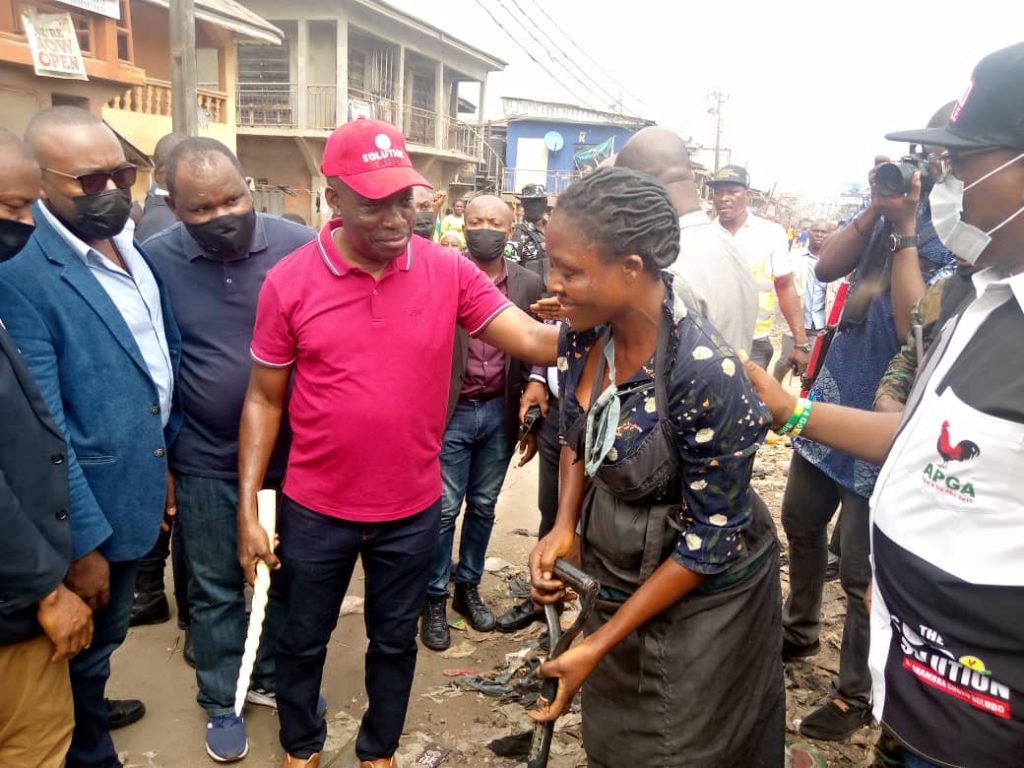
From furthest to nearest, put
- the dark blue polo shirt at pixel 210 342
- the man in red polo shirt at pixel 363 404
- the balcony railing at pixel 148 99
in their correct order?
the balcony railing at pixel 148 99 → the dark blue polo shirt at pixel 210 342 → the man in red polo shirt at pixel 363 404

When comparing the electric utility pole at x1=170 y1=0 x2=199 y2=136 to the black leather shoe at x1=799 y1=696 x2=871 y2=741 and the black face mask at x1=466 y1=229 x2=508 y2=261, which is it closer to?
the black face mask at x1=466 y1=229 x2=508 y2=261

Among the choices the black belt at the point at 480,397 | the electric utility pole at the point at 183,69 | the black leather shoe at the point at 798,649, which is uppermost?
the electric utility pole at the point at 183,69

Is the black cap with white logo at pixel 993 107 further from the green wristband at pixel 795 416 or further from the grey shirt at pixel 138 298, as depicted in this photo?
the grey shirt at pixel 138 298

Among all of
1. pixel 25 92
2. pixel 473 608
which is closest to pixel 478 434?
pixel 473 608

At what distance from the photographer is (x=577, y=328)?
5.91 feet

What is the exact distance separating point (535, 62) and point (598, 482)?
71.4 feet

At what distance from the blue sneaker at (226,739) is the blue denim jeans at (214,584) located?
0.13 feet

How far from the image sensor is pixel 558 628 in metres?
1.95

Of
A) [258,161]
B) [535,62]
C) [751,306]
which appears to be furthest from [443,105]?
[751,306]

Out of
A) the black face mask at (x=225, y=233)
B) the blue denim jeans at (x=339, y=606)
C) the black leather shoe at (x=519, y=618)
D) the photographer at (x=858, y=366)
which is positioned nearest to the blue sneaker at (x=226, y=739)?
the blue denim jeans at (x=339, y=606)

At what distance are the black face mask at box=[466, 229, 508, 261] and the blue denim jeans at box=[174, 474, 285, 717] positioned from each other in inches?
68.0

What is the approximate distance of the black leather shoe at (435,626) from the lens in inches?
141

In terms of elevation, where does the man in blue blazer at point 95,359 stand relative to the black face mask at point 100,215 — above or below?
below

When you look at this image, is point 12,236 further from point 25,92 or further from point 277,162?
point 277,162
